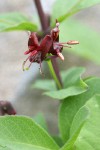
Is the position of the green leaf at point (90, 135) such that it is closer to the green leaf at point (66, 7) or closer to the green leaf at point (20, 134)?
the green leaf at point (20, 134)

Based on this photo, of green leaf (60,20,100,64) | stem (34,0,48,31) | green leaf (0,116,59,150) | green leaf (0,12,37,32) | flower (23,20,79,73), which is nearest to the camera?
green leaf (0,116,59,150)

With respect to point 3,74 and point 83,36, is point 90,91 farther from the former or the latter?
point 3,74

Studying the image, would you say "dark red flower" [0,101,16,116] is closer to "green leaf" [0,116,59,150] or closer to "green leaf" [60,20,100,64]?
"green leaf" [0,116,59,150]

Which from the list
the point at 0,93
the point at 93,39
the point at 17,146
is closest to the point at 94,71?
the point at 93,39

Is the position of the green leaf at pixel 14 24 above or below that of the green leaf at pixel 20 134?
above

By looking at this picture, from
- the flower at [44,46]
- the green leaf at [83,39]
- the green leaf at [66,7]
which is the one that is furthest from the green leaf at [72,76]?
the green leaf at [83,39]

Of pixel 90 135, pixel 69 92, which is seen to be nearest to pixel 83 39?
pixel 69 92

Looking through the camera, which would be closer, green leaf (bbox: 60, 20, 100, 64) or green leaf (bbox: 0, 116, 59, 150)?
green leaf (bbox: 0, 116, 59, 150)

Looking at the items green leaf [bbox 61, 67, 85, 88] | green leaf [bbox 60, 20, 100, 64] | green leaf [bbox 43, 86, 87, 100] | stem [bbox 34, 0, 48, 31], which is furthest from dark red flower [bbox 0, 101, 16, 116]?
green leaf [bbox 60, 20, 100, 64]
